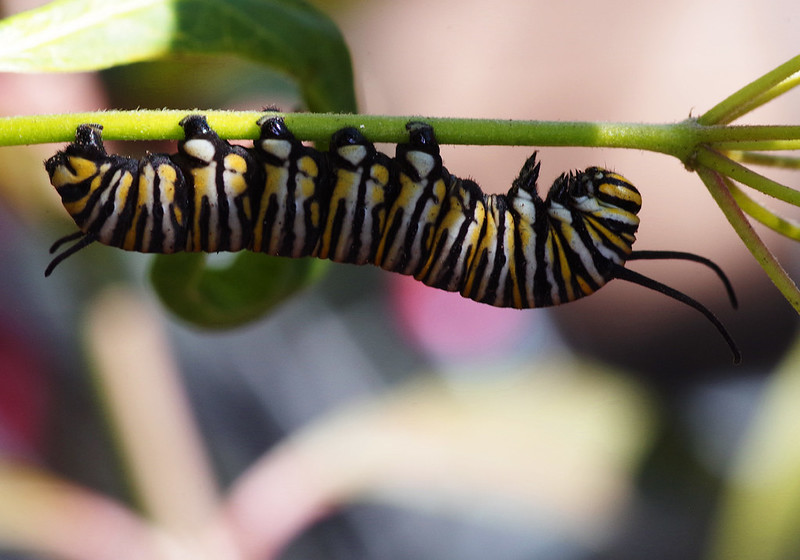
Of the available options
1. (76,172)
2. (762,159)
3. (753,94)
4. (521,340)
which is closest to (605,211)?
(762,159)

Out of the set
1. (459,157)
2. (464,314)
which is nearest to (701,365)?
(464,314)

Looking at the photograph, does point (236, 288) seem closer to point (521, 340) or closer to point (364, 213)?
point (364, 213)

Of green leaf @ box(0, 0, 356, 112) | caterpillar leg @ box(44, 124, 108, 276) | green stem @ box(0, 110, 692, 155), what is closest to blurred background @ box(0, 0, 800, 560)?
green leaf @ box(0, 0, 356, 112)

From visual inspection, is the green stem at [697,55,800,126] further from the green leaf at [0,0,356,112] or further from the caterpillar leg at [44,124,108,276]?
the caterpillar leg at [44,124,108,276]

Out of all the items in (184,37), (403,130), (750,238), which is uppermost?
(184,37)

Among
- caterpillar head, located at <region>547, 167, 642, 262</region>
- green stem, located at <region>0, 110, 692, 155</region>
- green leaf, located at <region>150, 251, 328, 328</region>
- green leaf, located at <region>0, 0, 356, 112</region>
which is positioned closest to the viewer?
green stem, located at <region>0, 110, 692, 155</region>
